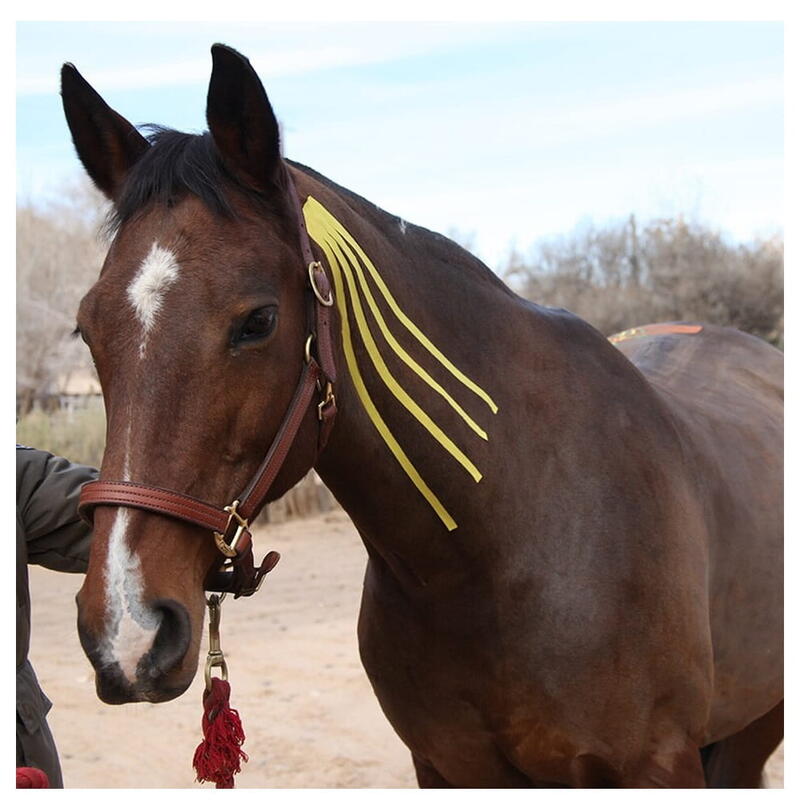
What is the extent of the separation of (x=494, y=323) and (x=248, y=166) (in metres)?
0.76

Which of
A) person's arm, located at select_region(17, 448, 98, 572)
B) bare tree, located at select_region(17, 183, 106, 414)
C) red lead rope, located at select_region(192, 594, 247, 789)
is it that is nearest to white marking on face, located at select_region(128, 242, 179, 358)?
red lead rope, located at select_region(192, 594, 247, 789)

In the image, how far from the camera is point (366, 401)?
2092 mm

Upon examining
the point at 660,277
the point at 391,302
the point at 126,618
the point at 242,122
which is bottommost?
the point at 126,618

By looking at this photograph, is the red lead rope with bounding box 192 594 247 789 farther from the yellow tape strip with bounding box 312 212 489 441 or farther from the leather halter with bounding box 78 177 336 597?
the yellow tape strip with bounding box 312 212 489 441

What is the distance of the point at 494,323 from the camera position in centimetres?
238

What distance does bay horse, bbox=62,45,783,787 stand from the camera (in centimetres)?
171

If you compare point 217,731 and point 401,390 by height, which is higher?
point 401,390

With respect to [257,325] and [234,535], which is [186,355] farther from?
[234,535]

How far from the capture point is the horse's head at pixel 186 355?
64.6 inches

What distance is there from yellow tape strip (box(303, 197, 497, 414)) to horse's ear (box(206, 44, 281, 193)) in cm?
13

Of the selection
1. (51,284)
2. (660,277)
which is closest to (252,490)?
(660,277)

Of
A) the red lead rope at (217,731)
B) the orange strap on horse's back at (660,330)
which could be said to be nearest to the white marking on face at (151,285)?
the red lead rope at (217,731)

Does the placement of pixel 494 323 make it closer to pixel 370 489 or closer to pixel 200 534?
pixel 370 489

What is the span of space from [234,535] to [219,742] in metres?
0.50
